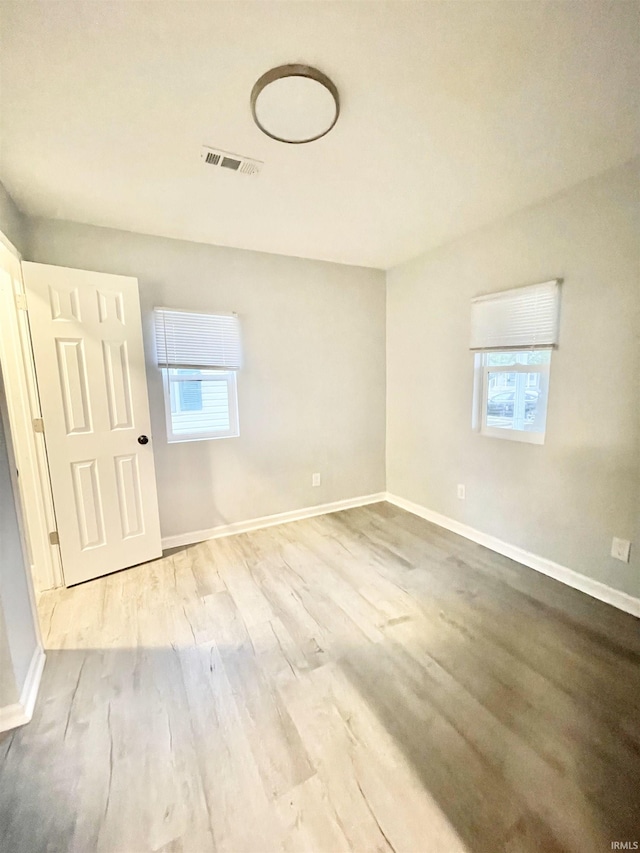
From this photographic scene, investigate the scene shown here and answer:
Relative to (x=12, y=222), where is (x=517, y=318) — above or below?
below

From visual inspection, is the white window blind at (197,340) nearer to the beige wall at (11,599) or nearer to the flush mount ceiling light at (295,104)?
the beige wall at (11,599)

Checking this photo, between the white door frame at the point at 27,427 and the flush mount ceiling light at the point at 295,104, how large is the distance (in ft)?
5.50

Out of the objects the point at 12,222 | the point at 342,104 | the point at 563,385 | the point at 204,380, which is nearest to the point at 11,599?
the point at 204,380

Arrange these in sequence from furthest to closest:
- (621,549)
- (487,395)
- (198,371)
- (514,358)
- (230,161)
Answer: (198,371), (487,395), (514,358), (621,549), (230,161)

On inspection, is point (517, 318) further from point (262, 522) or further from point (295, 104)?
point (262, 522)

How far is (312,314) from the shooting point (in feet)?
11.0

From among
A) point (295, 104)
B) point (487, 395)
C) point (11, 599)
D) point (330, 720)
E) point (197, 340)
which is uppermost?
point (295, 104)

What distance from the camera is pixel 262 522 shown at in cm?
332

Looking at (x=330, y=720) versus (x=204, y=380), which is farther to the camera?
(x=204, y=380)

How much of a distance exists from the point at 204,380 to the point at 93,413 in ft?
2.83

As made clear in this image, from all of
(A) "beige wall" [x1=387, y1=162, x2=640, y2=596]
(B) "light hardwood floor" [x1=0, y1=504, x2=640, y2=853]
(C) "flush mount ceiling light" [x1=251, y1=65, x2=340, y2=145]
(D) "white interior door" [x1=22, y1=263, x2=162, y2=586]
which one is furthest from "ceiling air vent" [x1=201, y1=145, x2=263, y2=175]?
(B) "light hardwood floor" [x1=0, y1=504, x2=640, y2=853]

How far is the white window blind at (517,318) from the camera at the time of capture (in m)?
2.29

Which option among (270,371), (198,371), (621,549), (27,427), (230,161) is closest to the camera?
(230,161)

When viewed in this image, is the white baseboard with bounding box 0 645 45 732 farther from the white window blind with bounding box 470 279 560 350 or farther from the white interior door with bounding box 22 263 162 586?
the white window blind with bounding box 470 279 560 350
